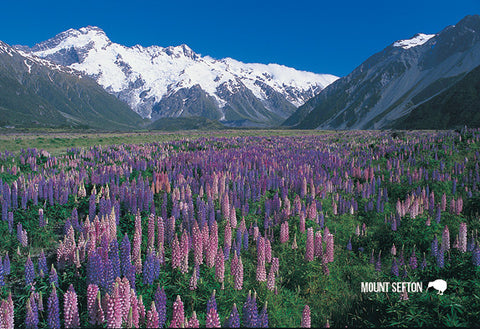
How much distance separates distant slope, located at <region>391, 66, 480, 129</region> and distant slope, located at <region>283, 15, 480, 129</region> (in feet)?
149

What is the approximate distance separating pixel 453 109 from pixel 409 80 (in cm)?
10525

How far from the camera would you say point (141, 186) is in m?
9.49

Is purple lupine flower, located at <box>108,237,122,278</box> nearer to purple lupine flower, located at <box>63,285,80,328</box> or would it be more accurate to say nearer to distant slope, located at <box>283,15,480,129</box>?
purple lupine flower, located at <box>63,285,80,328</box>

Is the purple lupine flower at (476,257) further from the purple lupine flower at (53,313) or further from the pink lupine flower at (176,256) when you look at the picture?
the purple lupine flower at (53,313)

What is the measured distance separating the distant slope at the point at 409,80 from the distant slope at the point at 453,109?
4541 centimetres

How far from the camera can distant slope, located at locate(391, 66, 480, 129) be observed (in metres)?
55.7

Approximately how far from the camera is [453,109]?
6138 centimetres

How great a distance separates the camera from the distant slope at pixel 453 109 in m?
55.7

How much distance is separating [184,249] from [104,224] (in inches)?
70.9

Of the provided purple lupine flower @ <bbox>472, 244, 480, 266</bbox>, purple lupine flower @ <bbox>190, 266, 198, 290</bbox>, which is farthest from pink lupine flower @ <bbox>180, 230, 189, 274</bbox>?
purple lupine flower @ <bbox>472, 244, 480, 266</bbox>

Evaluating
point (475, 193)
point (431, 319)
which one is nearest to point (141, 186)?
point (431, 319)

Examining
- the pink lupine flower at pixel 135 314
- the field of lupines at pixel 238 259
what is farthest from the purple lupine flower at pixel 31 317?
the pink lupine flower at pixel 135 314

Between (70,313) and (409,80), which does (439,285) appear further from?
(409,80)

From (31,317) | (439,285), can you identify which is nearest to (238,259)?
(31,317)
